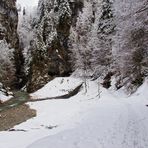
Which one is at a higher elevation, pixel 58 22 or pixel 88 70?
pixel 58 22

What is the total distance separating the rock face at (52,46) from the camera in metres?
72.5

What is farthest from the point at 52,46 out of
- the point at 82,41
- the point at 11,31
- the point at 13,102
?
the point at 13,102

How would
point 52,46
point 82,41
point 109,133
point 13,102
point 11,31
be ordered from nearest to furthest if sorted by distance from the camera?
point 109,133 → point 13,102 → point 82,41 → point 52,46 → point 11,31

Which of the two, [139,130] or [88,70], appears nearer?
[139,130]

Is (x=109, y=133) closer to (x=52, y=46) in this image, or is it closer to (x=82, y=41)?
(x=82, y=41)

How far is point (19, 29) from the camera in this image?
400 feet

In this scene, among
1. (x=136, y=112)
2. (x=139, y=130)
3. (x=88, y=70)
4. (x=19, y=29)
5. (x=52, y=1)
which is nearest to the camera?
(x=139, y=130)

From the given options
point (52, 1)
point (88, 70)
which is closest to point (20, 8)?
point (52, 1)

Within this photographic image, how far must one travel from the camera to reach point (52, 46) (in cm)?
7575

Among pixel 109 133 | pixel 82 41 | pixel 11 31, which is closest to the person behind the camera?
pixel 109 133

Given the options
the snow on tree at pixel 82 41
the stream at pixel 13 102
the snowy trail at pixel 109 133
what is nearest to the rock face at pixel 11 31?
the snow on tree at pixel 82 41

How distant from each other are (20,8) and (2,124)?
14361 cm

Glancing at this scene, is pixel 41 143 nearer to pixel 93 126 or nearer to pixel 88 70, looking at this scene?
pixel 93 126

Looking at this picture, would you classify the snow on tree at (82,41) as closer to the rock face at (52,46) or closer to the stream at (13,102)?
the rock face at (52,46)
